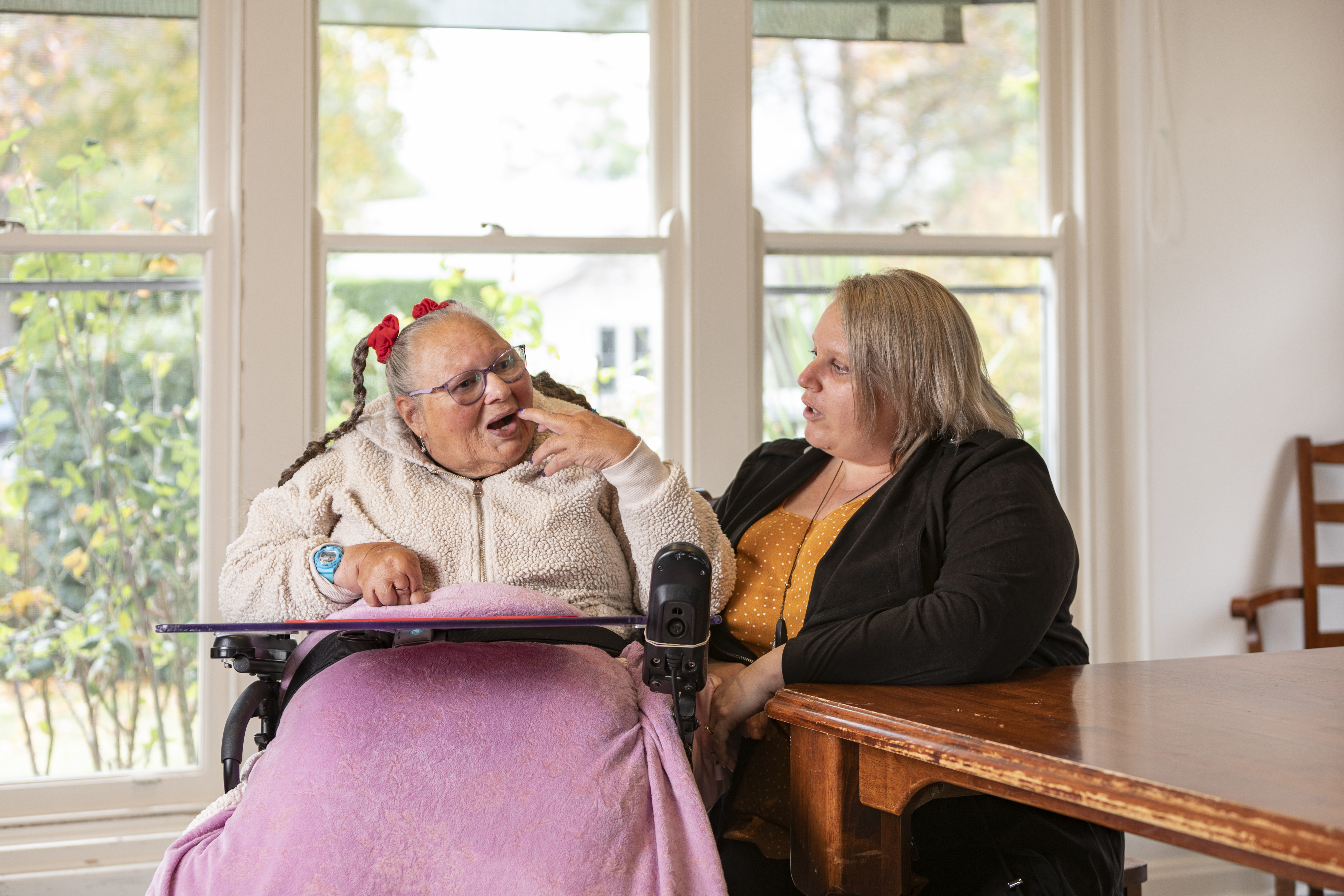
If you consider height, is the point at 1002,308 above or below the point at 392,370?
above

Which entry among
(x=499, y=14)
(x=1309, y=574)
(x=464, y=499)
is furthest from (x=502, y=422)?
(x=1309, y=574)

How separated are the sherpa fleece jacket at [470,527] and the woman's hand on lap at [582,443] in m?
0.02

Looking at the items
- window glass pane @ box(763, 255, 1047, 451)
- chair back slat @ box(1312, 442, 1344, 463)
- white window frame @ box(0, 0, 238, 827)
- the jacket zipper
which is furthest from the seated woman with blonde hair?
chair back slat @ box(1312, 442, 1344, 463)

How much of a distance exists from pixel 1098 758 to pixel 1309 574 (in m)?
2.18

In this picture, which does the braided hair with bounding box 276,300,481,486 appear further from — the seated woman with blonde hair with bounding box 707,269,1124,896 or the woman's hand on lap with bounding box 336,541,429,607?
the seated woman with blonde hair with bounding box 707,269,1124,896

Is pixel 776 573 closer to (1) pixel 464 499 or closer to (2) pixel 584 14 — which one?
(1) pixel 464 499

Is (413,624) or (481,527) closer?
(413,624)

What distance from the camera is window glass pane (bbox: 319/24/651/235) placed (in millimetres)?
2420

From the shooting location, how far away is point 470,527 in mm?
1463

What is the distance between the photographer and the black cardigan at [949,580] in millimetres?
1220

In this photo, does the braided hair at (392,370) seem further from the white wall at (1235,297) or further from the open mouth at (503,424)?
the white wall at (1235,297)

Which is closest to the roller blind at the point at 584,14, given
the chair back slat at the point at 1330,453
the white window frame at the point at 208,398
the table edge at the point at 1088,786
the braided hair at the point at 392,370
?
the white window frame at the point at 208,398

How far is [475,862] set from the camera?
1.06 meters

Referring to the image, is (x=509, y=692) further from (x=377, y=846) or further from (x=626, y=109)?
(x=626, y=109)
